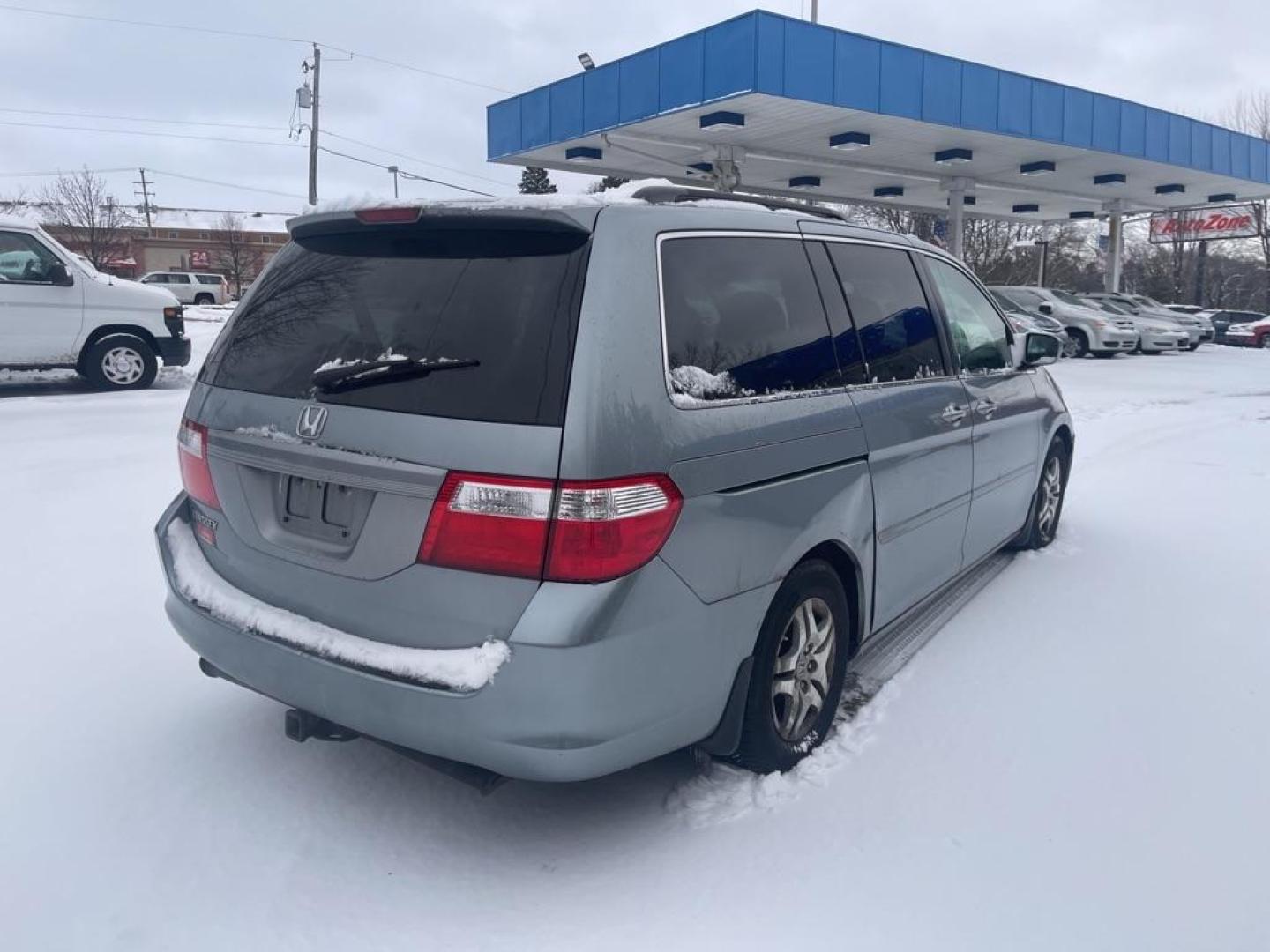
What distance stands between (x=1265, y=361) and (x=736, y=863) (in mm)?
27688

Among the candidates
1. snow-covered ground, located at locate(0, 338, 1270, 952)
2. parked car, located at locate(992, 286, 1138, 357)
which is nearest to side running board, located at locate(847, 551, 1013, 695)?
snow-covered ground, located at locate(0, 338, 1270, 952)

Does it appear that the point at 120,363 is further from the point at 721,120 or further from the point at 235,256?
the point at 235,256

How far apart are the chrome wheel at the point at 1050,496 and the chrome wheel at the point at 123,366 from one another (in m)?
10.4

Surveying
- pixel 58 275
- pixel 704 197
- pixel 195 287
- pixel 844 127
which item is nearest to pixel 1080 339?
pixel 844 127

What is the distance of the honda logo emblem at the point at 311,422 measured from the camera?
2.66m

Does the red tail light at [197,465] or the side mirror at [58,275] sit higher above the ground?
the side mirror at [58,275]

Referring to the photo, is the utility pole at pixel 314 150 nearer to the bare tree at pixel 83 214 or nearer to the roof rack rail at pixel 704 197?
the bare tree at pixel 83 214

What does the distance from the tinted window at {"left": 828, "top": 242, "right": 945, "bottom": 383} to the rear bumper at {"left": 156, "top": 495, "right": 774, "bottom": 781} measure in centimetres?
137

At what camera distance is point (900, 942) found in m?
2.42

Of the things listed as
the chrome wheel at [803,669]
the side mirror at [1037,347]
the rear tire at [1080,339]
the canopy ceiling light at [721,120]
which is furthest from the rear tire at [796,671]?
the rear tire at [1080,339]

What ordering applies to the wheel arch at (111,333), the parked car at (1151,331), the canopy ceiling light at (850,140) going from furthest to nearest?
the parked car at (1151,331) → the canopy ceiling light at (850,140) → the wheel arch at (111,333)

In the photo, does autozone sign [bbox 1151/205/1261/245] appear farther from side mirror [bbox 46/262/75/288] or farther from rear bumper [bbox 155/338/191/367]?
side mirror [bbox 46/262/75/288]

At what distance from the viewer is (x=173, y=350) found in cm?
1205

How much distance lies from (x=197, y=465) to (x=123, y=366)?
32.4 ft
